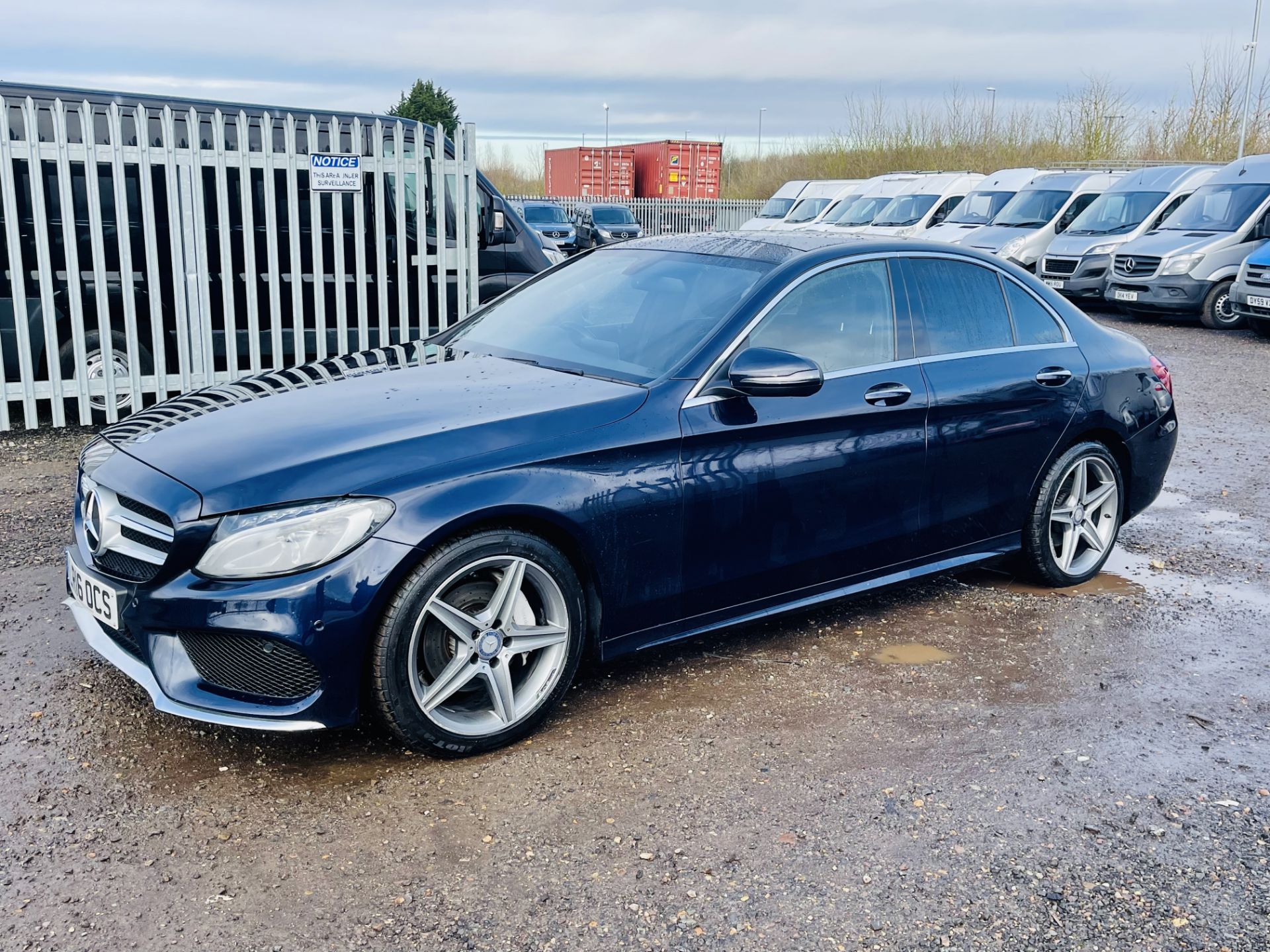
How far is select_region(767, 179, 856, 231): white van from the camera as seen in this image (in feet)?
94.5

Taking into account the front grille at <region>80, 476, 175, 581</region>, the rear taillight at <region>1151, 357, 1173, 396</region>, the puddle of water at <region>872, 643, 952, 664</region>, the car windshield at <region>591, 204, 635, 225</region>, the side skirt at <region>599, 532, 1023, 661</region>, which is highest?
the car windshield at <region>591, 204, 635, 225</region>

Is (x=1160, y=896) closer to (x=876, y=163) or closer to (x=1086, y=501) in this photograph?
(x=1086, y=501)

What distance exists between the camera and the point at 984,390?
4824 millimetres

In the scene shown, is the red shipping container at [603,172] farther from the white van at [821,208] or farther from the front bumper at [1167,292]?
Answer: the front bumper at [1167,292]

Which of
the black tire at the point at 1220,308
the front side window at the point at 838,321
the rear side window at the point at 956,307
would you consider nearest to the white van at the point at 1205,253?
the black tire at the point at 1220,308

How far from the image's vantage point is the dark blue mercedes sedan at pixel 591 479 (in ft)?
10.9

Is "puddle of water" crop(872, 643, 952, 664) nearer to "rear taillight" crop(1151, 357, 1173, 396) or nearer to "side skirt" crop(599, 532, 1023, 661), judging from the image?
"side skirt" crop(599, 532, 1023, 661)

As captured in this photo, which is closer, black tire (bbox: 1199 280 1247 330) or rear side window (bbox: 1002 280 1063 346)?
rear side window (bbox: 1002 280 1063 346)

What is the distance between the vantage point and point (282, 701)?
10.9 feet

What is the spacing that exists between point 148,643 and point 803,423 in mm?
2304

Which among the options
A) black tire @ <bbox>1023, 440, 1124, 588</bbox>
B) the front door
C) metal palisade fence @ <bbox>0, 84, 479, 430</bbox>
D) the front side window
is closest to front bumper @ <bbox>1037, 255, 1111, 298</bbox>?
metal palisade fence @ <bbox>0, 84, 479, 430</bbox>

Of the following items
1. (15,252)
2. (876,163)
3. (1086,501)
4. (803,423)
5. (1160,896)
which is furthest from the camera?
(876,163)

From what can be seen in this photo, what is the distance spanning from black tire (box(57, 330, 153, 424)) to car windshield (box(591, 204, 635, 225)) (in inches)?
987

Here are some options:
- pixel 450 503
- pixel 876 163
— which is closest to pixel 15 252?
pixel 450 503
